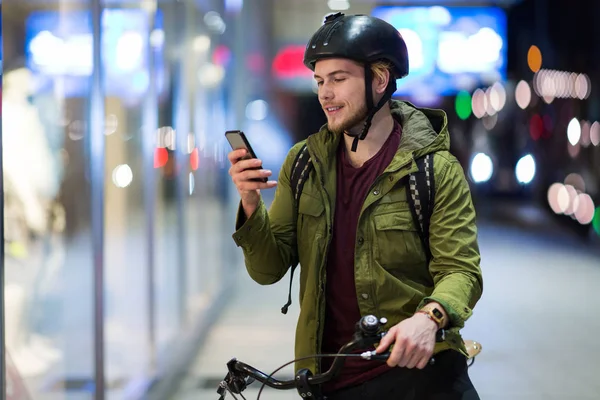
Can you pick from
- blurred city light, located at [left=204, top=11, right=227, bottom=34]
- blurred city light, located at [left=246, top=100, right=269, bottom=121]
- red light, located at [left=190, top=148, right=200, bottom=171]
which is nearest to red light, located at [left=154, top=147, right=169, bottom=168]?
red light, located at [left=190, top=148, right=200, bottom=171]

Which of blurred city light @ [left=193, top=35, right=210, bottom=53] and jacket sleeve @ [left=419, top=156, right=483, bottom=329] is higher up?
blurred city light @ [left=193, top=35, right=210, bottom=53]

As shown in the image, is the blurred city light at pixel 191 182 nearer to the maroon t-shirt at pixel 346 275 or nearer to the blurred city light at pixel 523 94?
the maroon t-shirt at pixel 346 275

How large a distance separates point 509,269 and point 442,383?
8098 millimetres

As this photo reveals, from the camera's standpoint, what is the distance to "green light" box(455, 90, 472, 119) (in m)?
13.9

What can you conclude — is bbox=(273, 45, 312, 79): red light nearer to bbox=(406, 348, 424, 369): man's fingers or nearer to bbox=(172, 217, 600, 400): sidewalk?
bbox=(172, 217, 600, 400): sidewalk

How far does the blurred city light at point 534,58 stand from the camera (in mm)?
15441

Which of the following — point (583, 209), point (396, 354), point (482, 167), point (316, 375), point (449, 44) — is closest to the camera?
point (396, 354)

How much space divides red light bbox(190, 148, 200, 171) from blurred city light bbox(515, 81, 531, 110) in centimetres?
1009

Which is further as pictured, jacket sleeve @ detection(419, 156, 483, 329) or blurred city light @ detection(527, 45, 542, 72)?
blurred city light @ detection(527, 45, 542, 72)

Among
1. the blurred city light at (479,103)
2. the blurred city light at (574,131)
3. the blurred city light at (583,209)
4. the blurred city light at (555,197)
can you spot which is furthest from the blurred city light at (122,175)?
the blurred city light at (479,103)

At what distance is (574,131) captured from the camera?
1352cm

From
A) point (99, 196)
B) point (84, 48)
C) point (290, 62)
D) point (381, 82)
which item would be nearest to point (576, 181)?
point (290, 62)

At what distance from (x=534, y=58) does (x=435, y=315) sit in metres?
14.7

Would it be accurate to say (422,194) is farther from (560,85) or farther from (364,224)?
(560,85)
